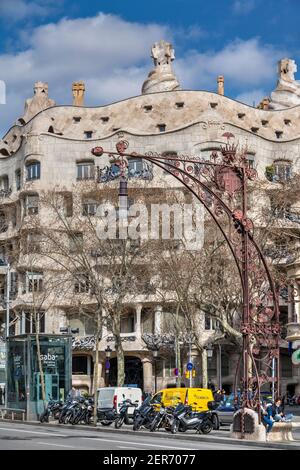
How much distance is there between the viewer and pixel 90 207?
48375mm

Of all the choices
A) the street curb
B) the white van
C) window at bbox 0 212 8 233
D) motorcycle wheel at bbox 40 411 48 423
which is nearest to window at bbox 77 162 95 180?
window at bbox 0 212 8 233

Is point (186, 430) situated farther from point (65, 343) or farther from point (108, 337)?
point (108, 337)

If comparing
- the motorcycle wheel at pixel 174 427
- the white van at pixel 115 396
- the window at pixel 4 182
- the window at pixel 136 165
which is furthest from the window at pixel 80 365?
the motorcycle wheel at pixel 174 427

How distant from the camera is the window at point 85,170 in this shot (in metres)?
63.8

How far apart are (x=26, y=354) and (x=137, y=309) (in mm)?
25383

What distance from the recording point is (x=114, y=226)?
4500 centimetres

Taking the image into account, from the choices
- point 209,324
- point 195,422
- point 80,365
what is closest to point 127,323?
point 80,365

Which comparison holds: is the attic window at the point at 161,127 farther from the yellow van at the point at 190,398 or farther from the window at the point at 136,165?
the yellow van at the point at 190,398

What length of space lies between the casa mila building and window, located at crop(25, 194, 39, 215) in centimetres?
7

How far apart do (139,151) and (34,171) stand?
7209mm

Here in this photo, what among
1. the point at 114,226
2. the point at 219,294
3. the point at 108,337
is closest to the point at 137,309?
the point at 108,337

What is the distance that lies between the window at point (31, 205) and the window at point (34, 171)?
4.70ft

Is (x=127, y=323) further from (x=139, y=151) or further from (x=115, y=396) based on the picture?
(x=115, y=396)

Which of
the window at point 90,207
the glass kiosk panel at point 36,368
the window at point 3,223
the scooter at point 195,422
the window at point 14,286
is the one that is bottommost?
the scooter at point 195,422
